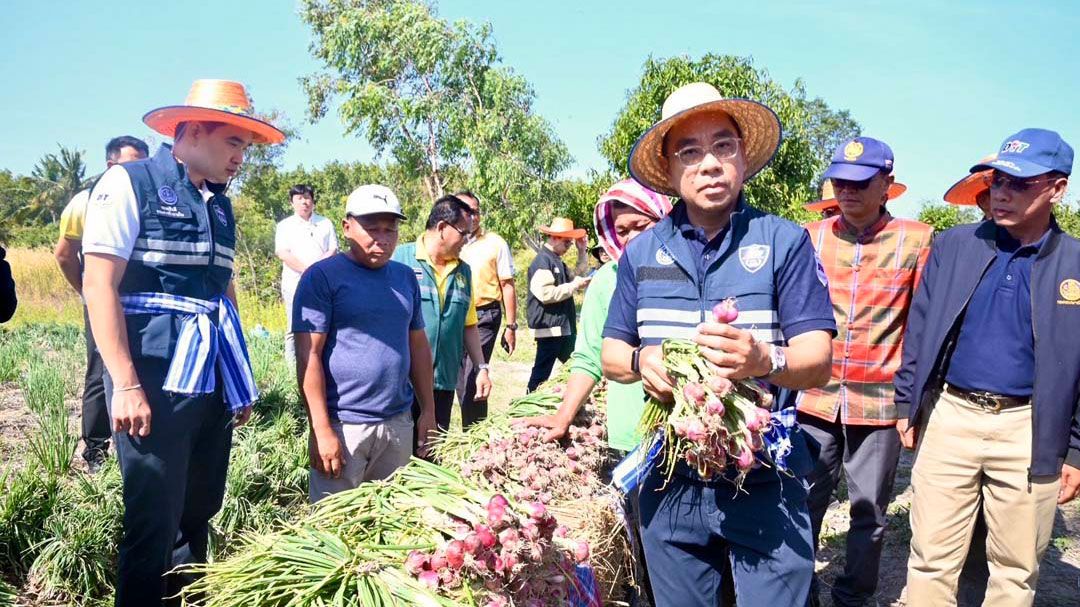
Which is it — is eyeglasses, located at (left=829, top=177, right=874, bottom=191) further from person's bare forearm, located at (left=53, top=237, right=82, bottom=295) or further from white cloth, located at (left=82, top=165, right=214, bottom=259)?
person's bare forearm, located at (left=53, top=237, right=82, bottom=295)

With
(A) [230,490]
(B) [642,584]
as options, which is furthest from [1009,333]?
(A) [230,490]

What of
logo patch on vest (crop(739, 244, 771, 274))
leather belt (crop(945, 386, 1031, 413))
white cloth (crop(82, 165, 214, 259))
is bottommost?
leather belt (crop(945, 386, 1031, 413))

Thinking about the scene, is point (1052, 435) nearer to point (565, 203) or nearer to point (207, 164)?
point (207, 164)

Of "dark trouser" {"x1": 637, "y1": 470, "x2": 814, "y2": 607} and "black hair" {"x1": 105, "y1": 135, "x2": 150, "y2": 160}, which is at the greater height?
"black hair" {"x1": 105, "y1": 135, "x2": 150, "y2": 160}

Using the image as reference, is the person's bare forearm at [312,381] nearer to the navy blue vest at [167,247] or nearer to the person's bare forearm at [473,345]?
the navy blue vest at [167,247]

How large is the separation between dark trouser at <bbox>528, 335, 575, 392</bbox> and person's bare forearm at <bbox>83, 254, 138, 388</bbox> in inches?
185

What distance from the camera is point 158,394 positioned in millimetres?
2600

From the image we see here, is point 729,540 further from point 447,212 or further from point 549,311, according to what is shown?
point 549,311

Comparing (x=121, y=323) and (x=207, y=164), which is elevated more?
(x=207, y=164)

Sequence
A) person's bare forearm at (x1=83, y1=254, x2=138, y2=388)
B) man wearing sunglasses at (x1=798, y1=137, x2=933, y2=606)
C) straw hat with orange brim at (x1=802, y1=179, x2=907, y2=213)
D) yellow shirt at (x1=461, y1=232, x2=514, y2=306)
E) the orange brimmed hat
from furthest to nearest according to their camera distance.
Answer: yellow shirt at (x1=461, y1=232, x2=514, y2=306) < straw hat with orange brim at (x1=802, y1=179, x2=907, y2=213) < man wearing sunglasses at (x1=798, y1=137, x2=933, y2=606) < the orange brimmed hat < person's bare forearm at (x1=83, y1=254, x2=138, y2=388)

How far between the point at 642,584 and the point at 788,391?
1.37 m

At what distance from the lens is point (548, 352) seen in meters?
7.06

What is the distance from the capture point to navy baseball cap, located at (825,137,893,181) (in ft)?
10.9

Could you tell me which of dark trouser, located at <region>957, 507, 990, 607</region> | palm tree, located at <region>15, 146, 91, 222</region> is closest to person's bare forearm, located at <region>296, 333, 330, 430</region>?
dark trouser, located at <region>957, 507, 990, 607</region>
